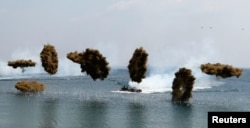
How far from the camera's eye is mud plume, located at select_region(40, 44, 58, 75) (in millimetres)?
174875

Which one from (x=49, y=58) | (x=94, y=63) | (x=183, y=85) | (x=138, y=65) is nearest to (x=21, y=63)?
(x=49, y=58)

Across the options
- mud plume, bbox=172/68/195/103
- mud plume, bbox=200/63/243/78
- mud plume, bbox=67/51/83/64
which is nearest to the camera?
mud plume, bbox=172/68/195/103

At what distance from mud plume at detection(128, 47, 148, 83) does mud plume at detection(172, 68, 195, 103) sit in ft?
61.6

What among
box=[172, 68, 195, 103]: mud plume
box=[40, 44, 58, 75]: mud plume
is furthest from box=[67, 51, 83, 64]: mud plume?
box=[172, 68, 195, 103]: mud plume

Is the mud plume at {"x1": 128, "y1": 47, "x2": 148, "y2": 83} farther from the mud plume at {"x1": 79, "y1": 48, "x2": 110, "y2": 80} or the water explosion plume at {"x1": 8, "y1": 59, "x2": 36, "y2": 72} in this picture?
the water explosion plume at {"x1": 8, "y1": 59, "x2": 36, "y2": 72}

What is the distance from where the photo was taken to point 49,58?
17500 cm

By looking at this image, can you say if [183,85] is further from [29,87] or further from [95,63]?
[29,87]

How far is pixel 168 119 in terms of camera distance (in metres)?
99.8

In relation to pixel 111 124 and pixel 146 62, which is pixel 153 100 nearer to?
pixel 146 62

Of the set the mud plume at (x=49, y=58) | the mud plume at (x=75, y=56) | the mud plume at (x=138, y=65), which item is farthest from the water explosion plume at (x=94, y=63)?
the mud plume at (x=49, y=58)

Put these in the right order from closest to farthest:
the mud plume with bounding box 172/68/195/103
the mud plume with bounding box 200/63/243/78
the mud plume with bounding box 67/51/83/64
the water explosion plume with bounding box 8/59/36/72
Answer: the mud plume with bounding box 172/68/195/103 < the mud plume with bounding box 200/63/243/78 < the mud plume with bounding box 67/51/83/64 < the water explosion plume with bounding box 8/59/36/72

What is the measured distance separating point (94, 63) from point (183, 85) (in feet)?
126

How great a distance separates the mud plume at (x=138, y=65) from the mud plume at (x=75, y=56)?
21.3 m

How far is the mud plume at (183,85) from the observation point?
132m
